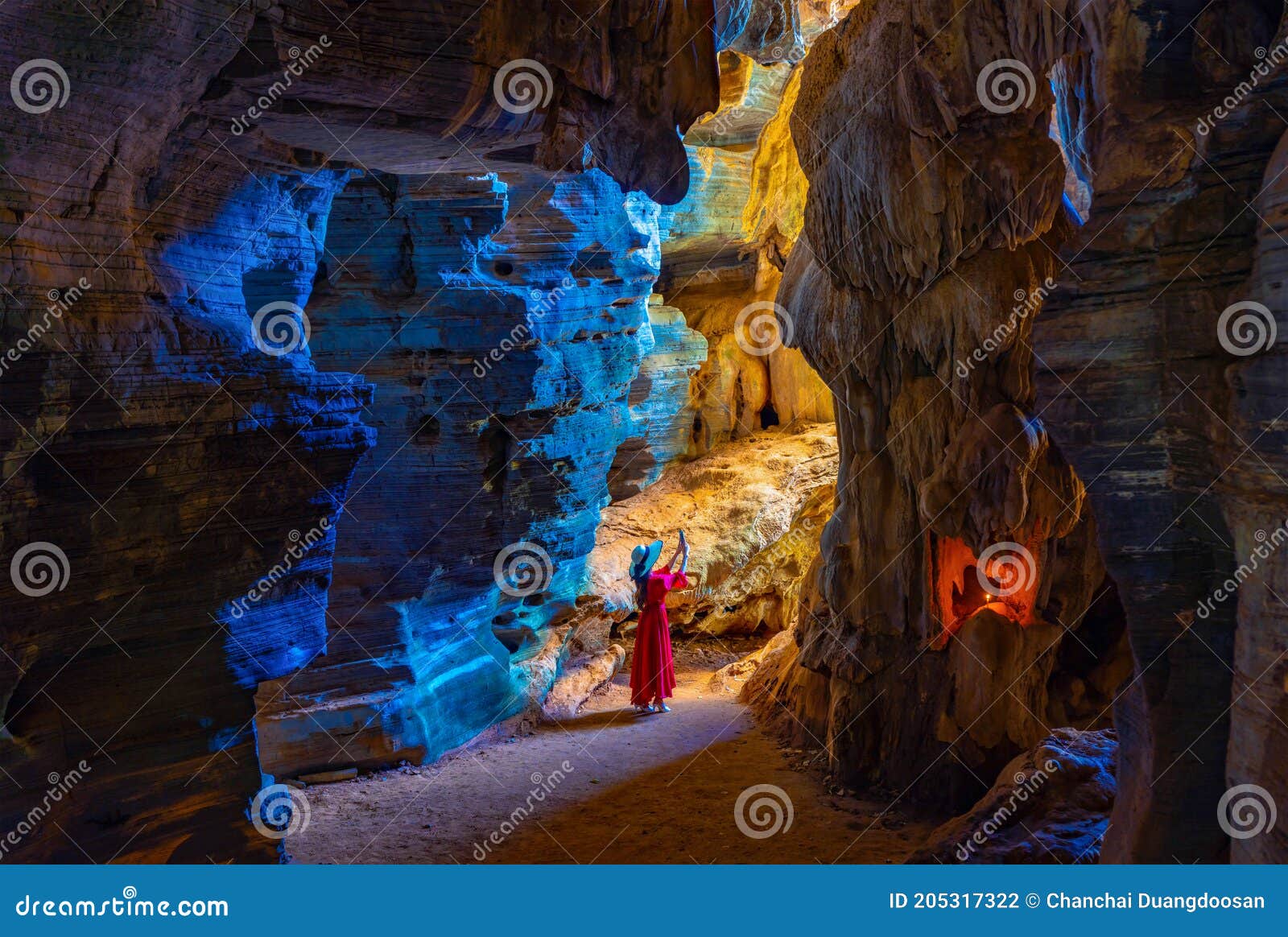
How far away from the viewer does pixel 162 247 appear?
4.99 metres

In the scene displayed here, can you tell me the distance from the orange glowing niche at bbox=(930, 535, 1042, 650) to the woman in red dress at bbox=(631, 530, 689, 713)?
3164 millimetres

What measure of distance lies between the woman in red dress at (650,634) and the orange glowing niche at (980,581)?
3164mm

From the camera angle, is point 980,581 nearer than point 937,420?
No

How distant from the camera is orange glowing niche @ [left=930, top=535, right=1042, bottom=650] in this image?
341 inches

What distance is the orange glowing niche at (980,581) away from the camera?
8.66 m

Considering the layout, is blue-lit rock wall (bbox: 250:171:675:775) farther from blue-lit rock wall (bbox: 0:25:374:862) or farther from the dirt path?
blue-lit rock wall (bbox: 0:25:374:862)

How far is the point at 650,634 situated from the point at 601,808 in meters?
3.16

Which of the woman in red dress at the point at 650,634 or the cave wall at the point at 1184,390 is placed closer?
the cave wall at the point at 1184,390

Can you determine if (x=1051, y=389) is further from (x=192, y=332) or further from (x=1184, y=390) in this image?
→ (x=192, y=332)

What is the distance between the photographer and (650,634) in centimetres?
1159

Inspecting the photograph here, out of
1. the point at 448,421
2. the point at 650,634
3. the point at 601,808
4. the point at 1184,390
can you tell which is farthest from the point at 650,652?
the point at 1184,390

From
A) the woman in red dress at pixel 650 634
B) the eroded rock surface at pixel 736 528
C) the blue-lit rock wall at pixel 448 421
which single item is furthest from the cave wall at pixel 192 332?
the eroded rock surface at pixel 736 528

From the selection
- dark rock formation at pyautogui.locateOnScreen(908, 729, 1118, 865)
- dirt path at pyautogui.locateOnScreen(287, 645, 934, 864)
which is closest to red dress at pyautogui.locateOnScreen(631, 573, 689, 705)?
dirt path at pyautogui.locateOnScreen(287, 645, 934, 864)

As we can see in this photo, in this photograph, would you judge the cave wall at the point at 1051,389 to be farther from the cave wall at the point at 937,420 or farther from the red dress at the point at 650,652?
the red dress at the point at 650,652
